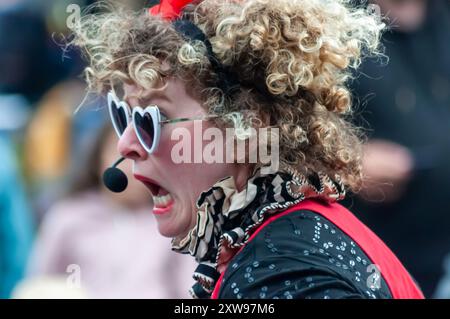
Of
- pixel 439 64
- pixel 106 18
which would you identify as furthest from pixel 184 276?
pixel 106 18

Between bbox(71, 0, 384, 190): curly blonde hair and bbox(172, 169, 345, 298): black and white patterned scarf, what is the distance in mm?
58

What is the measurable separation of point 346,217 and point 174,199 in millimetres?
450

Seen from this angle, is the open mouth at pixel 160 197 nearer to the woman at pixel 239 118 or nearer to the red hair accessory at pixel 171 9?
the woman at pixel 239 118

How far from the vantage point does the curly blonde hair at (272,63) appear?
2.50 m

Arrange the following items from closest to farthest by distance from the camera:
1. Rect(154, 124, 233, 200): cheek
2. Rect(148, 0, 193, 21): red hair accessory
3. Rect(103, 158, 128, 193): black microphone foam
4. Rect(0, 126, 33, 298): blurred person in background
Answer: Rect(154, 124, 233, 200): cheek, Rect(148, 0, 193, 21): red hair accessory, Rect(103, 158, 128, 193): black microphone foam, Rect(0, 126, 33, 298): blurred person in background

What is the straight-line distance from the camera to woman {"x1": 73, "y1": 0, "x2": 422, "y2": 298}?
8.06 ft

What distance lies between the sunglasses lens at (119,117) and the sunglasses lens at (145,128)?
0.26 ft

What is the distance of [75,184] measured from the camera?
180 inches

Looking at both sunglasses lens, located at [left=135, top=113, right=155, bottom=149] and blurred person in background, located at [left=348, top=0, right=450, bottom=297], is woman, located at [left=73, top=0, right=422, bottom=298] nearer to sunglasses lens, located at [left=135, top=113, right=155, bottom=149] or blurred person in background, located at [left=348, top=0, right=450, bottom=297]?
sunglasses lens, located at [left=135, top=113, right=155, bottom=149]

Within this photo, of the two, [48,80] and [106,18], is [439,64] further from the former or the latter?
[48,80]

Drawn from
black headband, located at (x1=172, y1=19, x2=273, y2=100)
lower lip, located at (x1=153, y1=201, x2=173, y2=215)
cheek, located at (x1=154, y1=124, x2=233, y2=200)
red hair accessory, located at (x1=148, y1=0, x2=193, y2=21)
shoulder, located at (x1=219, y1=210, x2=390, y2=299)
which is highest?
red hair accessory, located at (x1=148, y1=0, x2=193, y2=21)

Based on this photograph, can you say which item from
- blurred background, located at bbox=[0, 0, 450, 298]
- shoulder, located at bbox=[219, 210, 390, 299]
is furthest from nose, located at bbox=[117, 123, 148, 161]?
blurred background, located at bbox=[0, 0, 450, 298]

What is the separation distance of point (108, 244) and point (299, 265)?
7.45ft
